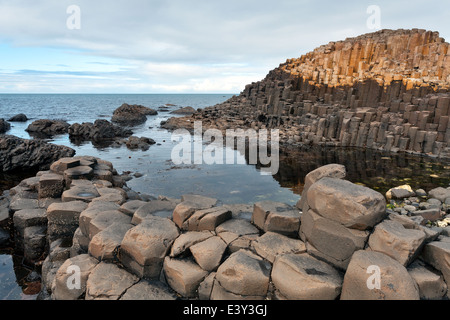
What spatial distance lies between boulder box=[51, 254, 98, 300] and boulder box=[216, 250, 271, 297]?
2796mm

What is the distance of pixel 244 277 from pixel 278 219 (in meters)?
1.69

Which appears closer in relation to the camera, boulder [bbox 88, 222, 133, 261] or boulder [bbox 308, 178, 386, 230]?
boulder [bbox 308, 178, 386, 230]

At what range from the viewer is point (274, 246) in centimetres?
Answer: 611

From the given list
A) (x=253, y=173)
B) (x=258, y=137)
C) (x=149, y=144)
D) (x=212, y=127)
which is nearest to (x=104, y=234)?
(x=253, y=173)

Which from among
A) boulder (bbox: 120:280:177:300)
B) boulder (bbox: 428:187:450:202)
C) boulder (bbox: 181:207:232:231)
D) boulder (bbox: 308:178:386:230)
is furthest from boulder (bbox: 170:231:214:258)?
boulder (bbox: 428:187:450:202)

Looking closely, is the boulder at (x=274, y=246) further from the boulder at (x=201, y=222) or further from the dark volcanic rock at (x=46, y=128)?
the dark volcanic rock at (x=46, y=128)

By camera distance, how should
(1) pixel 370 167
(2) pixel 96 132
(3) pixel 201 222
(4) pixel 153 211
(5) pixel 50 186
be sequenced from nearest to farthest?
(3) pixel 201 222
(4) pixel 153 211
(5) pixel 50 186
(1) pixel 370 167
(2) pixel 96 132

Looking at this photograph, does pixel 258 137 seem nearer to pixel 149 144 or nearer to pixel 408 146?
pixel 149 144

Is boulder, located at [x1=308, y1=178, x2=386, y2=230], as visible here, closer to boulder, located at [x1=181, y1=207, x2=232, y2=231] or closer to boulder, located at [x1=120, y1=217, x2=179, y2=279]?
boulder, located at [x1=181, y1=207, x2=232, y2=231]

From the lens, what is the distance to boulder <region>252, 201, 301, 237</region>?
6.53 metres

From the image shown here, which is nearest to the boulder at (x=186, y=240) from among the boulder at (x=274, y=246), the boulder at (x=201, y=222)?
the boulder at (x=201, y=222)

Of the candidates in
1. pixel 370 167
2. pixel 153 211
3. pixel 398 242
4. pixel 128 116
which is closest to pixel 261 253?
pixel 398 242

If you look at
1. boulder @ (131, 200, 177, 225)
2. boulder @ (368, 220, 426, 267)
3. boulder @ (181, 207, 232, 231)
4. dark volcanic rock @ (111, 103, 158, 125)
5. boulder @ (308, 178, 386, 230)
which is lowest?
dark volcanic rock @ (111, 103, 158, 125)

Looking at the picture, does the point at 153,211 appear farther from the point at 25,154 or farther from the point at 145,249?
the point at 25,154
